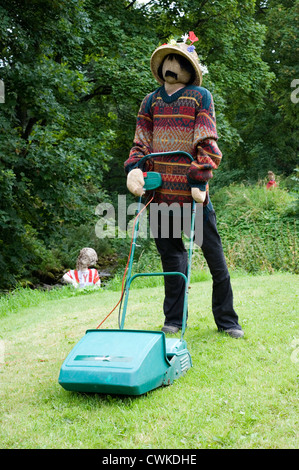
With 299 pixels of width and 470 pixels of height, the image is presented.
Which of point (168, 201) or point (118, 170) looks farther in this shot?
point (118, 170)

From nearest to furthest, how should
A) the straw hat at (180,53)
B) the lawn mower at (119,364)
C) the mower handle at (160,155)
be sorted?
1. the lawn mower at (119,364)
2. the mower handle at (160,155)
3. the straw hat at (180,53)

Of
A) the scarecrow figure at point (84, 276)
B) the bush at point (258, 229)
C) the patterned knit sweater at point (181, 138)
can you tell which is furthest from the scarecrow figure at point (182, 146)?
the bush at point (258, 229)

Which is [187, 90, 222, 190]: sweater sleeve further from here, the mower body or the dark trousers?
the mower body

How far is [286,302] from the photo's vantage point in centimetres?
536

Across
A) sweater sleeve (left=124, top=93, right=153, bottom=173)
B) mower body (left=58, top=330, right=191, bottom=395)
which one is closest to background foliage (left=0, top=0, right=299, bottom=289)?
sweater sleeve (left=124, top=93, right=153, bottom=173)

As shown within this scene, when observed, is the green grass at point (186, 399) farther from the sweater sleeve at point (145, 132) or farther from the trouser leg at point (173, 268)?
the sweater sleeve at point (145, 132)

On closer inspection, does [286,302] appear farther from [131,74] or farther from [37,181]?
[131,74]

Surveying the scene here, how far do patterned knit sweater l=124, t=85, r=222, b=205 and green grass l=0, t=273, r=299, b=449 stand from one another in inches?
45.7

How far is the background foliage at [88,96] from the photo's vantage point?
32.9ft

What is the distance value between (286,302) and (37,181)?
650 cm

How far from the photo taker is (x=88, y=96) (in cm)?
1548

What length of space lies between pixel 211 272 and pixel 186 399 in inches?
55.5

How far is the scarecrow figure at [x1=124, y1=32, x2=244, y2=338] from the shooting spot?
3783 millimetres
